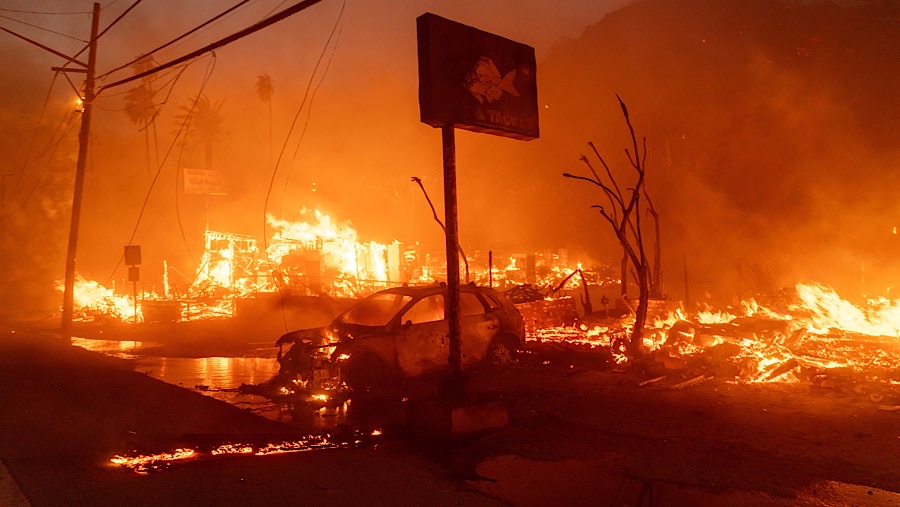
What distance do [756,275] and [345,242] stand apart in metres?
20.3

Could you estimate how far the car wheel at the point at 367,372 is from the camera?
8.38 m

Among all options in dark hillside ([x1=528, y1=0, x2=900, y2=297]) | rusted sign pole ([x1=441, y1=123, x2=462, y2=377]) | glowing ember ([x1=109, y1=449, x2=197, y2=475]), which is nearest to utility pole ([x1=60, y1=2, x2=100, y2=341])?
glowing ember ([x1=109, y1=449, x2=197, y2=475])

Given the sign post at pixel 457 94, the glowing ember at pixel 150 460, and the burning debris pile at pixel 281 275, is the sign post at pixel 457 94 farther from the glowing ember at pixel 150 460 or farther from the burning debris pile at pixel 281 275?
the burning debris pile at pixel 281 275

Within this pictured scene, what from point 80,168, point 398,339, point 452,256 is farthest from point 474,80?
point 80,168

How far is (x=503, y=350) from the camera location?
10.0 metres

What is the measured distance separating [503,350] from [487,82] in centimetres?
524

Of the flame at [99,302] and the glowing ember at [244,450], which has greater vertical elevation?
the flame at [99,302]

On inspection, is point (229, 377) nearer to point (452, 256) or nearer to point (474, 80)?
point (452, 256)

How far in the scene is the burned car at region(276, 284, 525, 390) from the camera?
8398mm

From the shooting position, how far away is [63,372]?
373 inches

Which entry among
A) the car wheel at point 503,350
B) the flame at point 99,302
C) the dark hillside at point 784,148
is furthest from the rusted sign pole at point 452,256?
the flame at point 99,302

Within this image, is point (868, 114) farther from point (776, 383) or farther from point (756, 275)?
point (776, 383)

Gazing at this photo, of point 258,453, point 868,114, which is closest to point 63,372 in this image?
point 258,453

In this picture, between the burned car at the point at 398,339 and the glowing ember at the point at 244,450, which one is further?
the burned car at the point at 398,339
